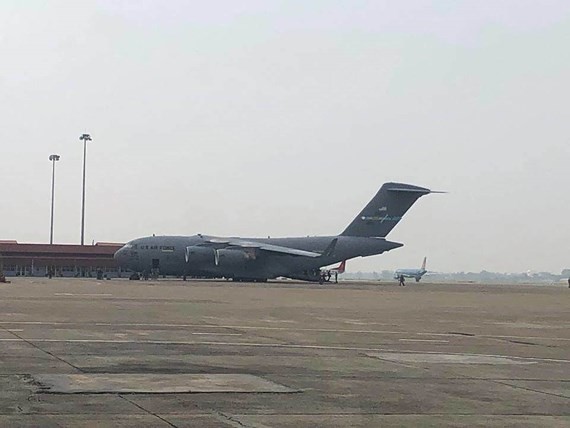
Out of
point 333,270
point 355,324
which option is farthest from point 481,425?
point 333,270

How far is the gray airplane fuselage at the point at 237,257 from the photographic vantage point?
3118 inches

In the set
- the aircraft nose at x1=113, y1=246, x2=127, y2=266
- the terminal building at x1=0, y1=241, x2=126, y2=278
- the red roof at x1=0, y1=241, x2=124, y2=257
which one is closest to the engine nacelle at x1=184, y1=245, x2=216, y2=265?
the aircraft nose at x1=113, y1=246, x2=127, y2=266

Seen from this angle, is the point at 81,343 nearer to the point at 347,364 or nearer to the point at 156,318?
the point at 347,364

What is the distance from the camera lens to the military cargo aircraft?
79125mm

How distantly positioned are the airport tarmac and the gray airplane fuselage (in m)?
53.5

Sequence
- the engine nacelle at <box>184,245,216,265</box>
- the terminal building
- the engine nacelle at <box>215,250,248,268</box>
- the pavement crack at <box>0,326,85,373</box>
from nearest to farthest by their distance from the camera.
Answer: the pavement crack at <box>0,326,85,373</box>
the engine nacelle at <box>184,245,216,265</box>
the engine nacelle at <box>215,250,248,268</box>
the terminal building

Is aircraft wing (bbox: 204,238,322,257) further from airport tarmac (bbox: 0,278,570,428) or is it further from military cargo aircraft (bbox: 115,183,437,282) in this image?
airport tarmac (bbox: 0,278,570,428)

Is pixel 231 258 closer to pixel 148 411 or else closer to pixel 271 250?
pixel 271 250

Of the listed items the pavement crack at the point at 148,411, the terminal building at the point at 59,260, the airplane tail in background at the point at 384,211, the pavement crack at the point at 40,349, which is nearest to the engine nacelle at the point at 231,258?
the airplane tail in background at the point at 384,211

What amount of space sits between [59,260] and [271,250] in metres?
40.2

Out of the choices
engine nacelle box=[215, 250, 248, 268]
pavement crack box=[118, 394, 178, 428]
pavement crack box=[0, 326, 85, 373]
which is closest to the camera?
pavement crack box=[118, 394, 178, 428]

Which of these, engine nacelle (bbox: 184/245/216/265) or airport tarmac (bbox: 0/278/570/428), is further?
engine nacelle (bbox: 184/245/216/265)

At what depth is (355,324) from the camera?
24734mm

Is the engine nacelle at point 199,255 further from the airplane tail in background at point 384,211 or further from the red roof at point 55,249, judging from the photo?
the red roof at point 55,249
